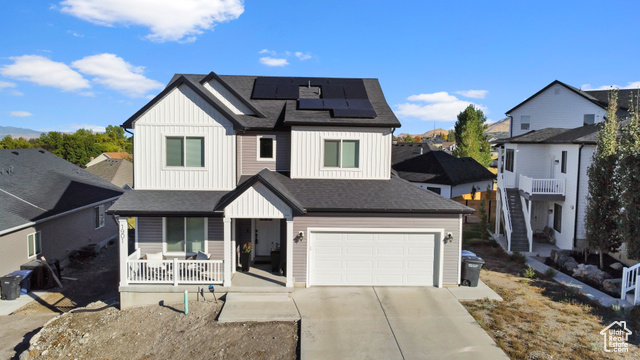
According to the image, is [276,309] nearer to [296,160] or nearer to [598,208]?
[296,160]

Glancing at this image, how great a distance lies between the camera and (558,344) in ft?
32.1

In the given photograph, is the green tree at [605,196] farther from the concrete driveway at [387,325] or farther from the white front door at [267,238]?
the white front door at [267,238]

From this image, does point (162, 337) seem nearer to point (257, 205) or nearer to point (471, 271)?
point (257, 205)

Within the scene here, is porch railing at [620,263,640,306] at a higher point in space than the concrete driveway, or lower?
higher

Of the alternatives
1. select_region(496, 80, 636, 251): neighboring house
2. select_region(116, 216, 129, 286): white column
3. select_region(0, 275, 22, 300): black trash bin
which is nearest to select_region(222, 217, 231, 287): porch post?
select_region(116, 216, 129, 286): white column

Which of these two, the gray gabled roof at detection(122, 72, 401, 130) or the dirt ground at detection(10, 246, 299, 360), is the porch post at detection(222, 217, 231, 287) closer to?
the dirt ground at detection(10, 246, 299, 360)

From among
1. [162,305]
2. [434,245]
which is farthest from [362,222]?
[162,305]

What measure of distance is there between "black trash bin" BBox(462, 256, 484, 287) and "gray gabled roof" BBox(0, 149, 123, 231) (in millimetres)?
17569

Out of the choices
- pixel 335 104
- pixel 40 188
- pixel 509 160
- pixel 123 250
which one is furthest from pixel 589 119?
pixel 40 188

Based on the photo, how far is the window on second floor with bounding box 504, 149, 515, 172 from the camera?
2320 cm

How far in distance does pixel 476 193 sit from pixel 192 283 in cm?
2956

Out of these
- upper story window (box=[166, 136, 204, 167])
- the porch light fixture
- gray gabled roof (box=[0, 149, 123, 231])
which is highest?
upper story window (box=[166, 136, 204, 167])

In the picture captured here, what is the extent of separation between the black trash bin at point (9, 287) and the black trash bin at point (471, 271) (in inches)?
651

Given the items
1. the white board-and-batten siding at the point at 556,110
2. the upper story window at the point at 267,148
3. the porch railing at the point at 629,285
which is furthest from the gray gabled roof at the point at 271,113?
the white board-and-batten siding at the point at 556,110
